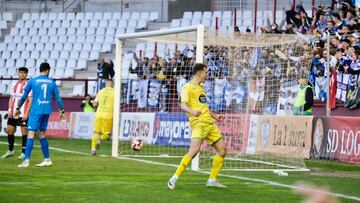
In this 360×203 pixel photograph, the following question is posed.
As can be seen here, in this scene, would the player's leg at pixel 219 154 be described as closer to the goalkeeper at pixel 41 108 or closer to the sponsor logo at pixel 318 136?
the goalkeeper at pixel 41 108

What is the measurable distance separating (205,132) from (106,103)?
9.46 m

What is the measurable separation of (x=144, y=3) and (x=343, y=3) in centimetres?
1545

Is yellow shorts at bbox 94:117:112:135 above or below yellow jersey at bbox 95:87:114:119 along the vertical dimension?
below

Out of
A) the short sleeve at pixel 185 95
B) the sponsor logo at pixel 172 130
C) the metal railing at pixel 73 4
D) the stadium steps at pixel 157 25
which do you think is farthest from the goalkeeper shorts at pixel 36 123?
the metal railing at pixel 73 4

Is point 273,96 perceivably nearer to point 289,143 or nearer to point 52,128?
point 289,143

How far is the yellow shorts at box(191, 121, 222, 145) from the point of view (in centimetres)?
1288

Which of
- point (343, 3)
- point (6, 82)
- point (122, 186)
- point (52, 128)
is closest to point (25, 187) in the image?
point (122, 186)

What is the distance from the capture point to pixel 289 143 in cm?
2006

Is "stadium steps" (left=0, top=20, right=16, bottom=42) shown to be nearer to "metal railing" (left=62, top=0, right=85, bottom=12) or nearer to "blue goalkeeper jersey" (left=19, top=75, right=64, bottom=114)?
"metal railing" (left=62, top=0, right=85, bottom=12)

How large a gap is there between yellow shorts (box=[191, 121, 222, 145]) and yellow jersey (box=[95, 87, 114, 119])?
30.4 ft

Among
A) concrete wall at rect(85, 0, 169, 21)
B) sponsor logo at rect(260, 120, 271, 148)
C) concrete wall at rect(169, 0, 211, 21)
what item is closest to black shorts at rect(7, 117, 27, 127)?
sponsor logo at rect(260, 120, 271, 148)

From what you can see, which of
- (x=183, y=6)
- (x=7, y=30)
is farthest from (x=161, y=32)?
(x=7, y=30)

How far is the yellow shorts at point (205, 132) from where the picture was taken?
1288cm

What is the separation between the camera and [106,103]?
72.5ft
